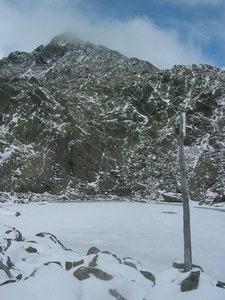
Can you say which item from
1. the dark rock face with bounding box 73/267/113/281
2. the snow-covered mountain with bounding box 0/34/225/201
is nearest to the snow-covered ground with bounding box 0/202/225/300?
the dark rock face with bounding box 73/267/113/281

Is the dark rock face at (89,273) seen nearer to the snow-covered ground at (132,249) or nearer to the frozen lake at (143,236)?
the snow-covered ground at (132,249)

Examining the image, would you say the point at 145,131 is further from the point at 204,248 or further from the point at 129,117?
the point at 204,248

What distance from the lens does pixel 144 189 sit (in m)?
72.0

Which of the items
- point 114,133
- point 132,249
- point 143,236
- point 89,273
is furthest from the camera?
point 114,133

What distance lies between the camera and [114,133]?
90.6 m

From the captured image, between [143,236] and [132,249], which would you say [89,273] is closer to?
[132,249]

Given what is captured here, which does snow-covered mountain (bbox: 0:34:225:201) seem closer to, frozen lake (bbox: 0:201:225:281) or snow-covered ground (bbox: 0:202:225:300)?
Answer: frozen lake (bbox: 0:201:225:281)

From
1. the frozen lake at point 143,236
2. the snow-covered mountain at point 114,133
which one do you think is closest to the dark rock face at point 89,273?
the frozen lake at point 143,236

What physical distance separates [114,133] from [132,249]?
6870 cm

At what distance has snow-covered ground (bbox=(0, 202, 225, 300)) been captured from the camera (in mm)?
10086

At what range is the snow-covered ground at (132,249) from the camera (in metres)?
10.1

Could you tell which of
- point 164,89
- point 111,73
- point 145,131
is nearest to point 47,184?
point 145,131

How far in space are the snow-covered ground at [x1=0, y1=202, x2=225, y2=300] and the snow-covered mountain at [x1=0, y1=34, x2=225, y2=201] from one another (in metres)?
28.2

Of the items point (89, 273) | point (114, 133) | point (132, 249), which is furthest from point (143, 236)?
point (114, 133)
